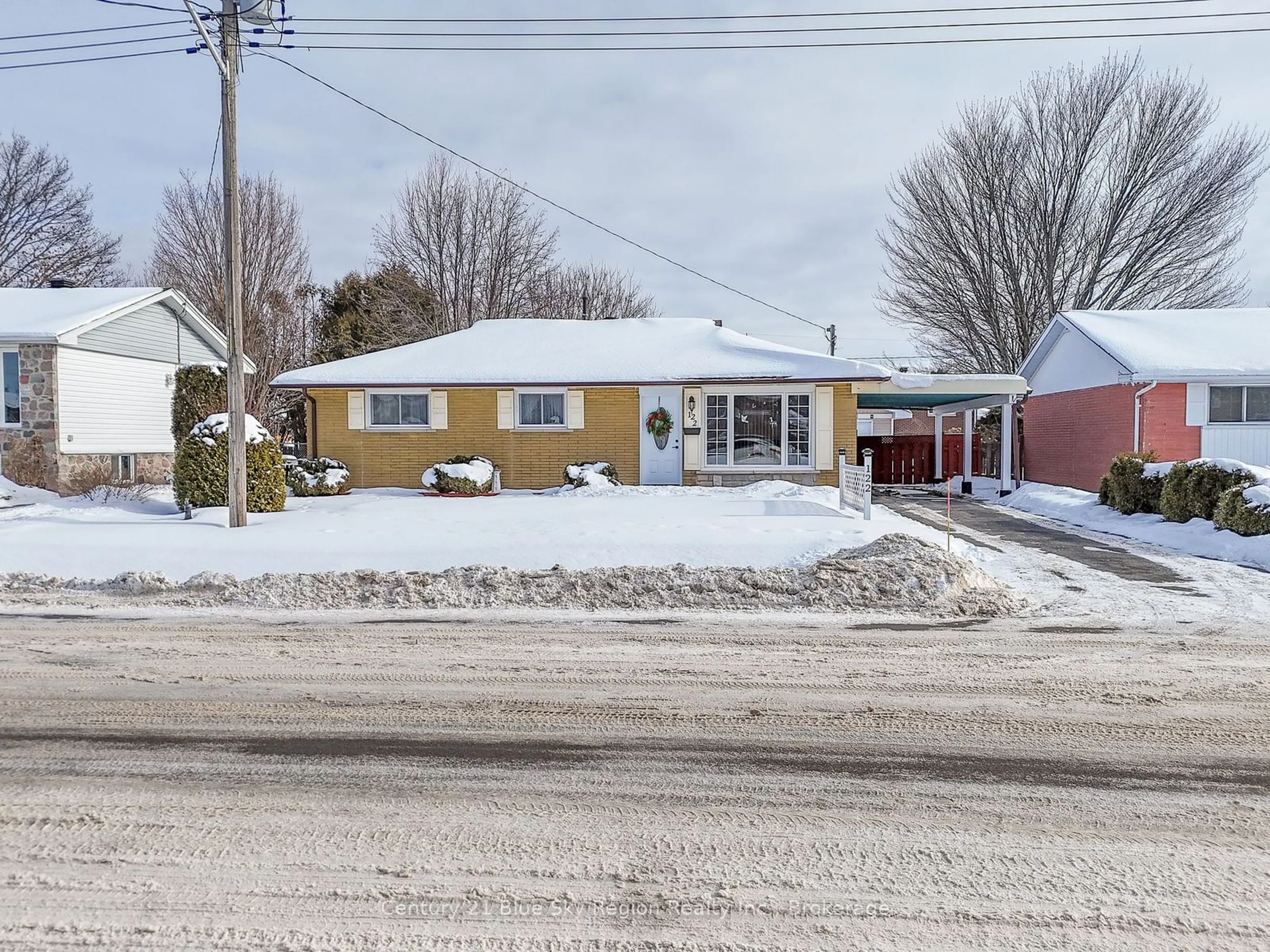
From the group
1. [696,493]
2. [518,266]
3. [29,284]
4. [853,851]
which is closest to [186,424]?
[696,493]

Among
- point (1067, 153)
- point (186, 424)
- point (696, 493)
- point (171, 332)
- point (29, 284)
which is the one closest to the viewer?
point (186, 424)

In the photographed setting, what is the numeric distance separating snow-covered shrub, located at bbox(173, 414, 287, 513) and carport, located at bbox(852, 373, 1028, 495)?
12.3m

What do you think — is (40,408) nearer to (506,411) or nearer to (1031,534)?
(506,411)

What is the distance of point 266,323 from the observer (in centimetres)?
3122

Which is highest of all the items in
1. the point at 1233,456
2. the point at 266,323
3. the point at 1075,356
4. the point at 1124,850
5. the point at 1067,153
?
the point at 1067,153

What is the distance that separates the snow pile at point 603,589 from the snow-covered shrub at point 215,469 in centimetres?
415

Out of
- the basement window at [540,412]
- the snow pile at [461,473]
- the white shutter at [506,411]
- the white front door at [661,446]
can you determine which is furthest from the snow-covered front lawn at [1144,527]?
the snow pile at [461,473]

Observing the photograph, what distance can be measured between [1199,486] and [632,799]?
1346cm

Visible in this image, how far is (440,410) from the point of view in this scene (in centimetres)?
1902

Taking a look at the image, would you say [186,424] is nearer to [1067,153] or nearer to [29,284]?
[29,284]

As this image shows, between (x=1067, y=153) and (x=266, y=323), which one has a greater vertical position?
(x=1067, y=153)

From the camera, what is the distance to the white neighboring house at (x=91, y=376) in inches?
685

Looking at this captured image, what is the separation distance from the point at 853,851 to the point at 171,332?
24896 millimetres

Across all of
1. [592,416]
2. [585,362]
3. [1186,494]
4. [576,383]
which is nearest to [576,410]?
[592,416]
